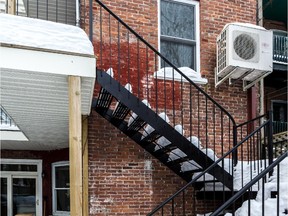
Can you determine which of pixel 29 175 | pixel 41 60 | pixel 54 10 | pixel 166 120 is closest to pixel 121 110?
pixel 166 120

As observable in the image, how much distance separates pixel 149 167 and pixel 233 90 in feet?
7.95

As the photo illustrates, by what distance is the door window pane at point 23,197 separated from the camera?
29.4 ft

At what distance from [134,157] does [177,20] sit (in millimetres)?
2872

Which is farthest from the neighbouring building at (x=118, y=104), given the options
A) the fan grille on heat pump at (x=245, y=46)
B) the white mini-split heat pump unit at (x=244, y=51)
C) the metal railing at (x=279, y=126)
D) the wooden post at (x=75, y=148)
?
the metal railing at (x=279, y=126)

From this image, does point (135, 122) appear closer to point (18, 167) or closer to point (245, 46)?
point (245, 46)

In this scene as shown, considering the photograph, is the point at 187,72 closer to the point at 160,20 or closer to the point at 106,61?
the point at 160,20

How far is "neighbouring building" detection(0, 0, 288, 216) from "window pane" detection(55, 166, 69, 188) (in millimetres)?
31

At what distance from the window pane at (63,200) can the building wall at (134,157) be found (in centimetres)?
194

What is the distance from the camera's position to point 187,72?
746cm

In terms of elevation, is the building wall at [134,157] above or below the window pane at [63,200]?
above

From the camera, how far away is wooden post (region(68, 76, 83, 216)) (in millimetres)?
4117

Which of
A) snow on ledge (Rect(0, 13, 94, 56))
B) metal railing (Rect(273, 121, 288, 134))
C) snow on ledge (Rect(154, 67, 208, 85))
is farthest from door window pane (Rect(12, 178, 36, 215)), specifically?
metal railing (Rect(273, 121, 288, 134))

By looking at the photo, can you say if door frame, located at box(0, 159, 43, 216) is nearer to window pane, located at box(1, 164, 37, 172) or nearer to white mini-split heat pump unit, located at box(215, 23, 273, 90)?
window pane, located at box(1, 164, 37, 172)

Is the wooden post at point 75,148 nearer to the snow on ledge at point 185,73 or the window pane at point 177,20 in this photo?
the snow on ledge at point 185,73
